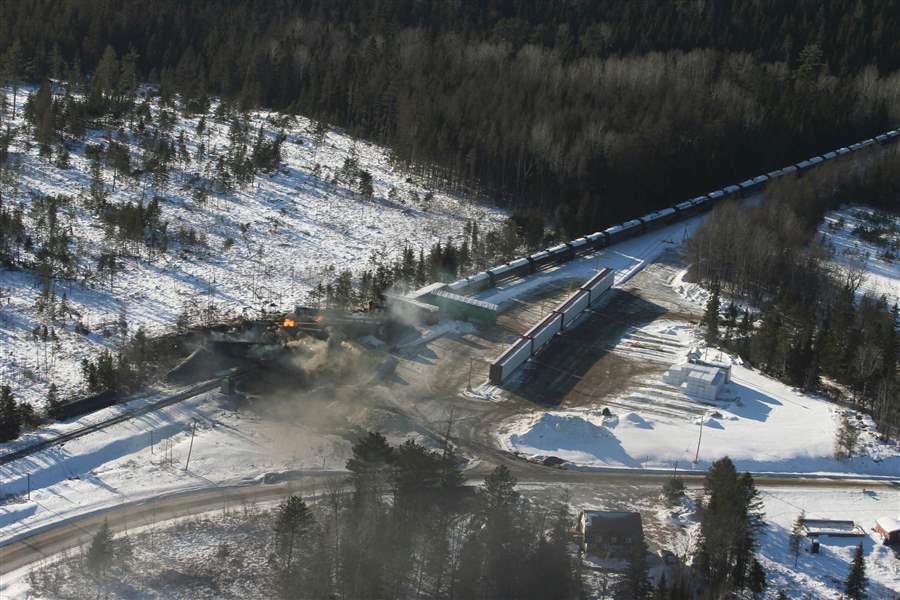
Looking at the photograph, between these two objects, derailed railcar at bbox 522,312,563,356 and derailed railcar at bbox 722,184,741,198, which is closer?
→ derailed railcar at bbox 522,312,563,356

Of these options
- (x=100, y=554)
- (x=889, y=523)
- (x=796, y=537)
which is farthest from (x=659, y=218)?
(x=100, y=554)

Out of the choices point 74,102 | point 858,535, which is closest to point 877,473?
point 858,535

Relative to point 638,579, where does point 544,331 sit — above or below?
above

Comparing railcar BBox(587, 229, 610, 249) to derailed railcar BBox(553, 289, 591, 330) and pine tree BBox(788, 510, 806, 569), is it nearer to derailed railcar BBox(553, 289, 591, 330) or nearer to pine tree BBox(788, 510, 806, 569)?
derailed railcar BBox(553, 289, 591, 330)

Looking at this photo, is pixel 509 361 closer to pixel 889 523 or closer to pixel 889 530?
pixel 889 523

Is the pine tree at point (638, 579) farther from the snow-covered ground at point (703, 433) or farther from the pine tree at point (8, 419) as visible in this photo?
the pine tree at point (8, 419)

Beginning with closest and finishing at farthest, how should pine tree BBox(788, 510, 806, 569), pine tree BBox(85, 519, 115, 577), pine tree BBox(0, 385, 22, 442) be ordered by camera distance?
pine tree BBox(85, 519, 115, 577) < pine tree BBox(788, 510, 806, 569) < pine tree BBox(0, 385, 22, 442)

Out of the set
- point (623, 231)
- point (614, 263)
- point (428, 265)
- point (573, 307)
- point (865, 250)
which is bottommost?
point (614, 263)

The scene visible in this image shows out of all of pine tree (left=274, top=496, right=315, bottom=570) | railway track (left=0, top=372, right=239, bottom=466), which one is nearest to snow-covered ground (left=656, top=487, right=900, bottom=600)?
pine tree (left=274, top=496, right=315, bottom=570)

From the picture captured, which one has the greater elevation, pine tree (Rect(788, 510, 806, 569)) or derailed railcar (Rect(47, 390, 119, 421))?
pine tree (Rect(788, 510, 806, 569))
